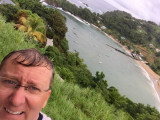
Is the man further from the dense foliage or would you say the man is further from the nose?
the dense foliage

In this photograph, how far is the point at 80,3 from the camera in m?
62.6

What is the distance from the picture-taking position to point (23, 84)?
0.82 m

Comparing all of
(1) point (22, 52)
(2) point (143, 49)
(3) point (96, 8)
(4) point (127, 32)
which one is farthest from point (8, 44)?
(3) point (96, 8)

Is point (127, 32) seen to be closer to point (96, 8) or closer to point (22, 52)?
point (96, 8)

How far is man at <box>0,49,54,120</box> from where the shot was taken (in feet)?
2.55

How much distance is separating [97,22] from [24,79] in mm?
57147

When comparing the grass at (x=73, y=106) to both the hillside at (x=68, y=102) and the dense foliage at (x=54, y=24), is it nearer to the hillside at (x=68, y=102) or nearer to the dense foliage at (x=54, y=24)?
the hillside at (x=68, y=102)

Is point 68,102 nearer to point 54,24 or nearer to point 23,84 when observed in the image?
point 23,84

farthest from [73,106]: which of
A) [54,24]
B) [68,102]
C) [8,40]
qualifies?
[54,24]

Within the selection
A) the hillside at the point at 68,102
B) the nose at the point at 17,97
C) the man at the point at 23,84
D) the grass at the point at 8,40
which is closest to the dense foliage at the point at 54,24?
the grass at the point at 8,40

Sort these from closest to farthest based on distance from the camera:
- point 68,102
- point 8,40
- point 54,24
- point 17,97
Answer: point 17,97 < point 68,102 < point 8,40 < point 54,24

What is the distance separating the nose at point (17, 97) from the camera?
76cm

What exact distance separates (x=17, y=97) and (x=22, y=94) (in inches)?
1.1

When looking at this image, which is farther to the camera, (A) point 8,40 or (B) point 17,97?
(A) point 8,40
